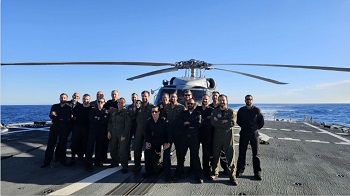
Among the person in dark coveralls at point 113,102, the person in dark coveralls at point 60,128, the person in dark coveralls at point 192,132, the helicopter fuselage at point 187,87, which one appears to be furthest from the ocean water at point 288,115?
the person in dark coveralls at point 60,128

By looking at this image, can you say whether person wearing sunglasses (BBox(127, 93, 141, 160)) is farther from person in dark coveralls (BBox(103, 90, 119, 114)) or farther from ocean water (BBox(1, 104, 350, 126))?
ocean water (BBox(1, 104, 350, 126))

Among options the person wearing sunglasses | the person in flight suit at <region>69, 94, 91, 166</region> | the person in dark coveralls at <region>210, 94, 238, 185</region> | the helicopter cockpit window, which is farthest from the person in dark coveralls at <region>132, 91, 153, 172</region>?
the helicopter cockpit window

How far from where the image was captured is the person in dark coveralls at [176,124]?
5250mm

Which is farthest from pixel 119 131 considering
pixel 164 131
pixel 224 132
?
pixel 224 132

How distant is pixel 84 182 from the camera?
4.85 m

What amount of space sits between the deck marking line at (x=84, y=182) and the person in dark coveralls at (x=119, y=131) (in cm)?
34

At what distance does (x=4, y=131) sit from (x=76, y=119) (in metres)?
9.14

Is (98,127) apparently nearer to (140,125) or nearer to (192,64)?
(140,125)

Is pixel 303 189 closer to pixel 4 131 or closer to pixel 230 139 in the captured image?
pixel 230 139

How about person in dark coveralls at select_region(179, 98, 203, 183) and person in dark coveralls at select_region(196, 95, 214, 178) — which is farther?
person in dark coveralls at select_region(196, 95, 214, 178)

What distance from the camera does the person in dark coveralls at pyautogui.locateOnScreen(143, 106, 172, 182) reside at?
17.0 ft

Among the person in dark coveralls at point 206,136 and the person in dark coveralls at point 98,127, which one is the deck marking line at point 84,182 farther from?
the person in dark coveralls at point 206,136

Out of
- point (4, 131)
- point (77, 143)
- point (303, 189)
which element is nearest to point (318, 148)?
point (303, 189)

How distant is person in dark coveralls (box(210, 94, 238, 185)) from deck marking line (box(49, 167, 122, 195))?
A: 2434 millimetres
